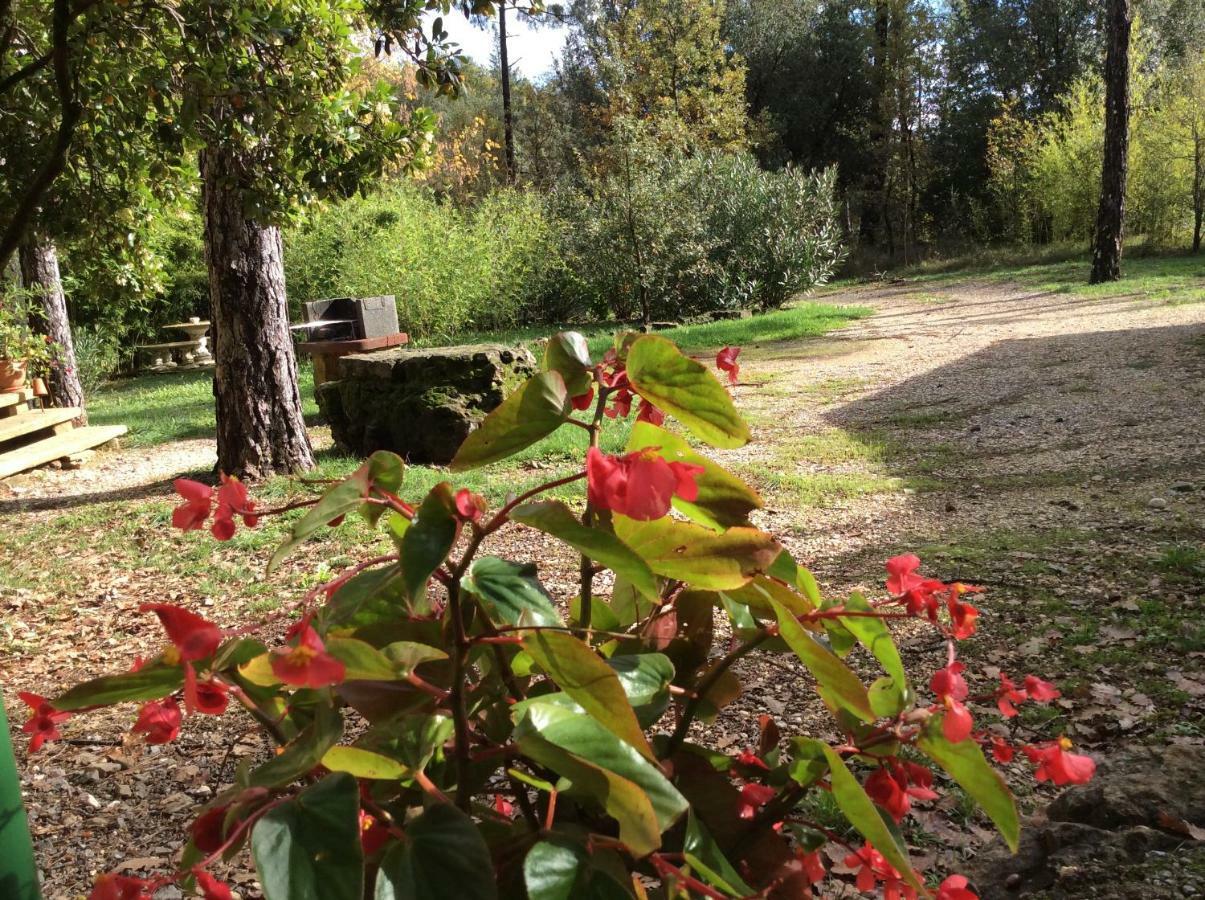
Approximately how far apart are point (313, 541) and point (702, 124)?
22.3 m

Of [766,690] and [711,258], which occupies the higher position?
[711,258]

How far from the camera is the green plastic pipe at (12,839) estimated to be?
0.97m

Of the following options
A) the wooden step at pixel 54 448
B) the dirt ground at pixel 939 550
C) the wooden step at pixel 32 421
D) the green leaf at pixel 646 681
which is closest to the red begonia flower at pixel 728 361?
the green leaf at pixel 646 681

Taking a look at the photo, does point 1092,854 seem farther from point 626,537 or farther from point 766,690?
point 766,690

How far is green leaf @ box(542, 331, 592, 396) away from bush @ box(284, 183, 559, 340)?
1266 centimetres

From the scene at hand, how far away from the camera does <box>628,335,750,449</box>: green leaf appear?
741 millimetres

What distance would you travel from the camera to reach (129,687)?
2.27ft

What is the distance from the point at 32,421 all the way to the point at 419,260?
7085mm

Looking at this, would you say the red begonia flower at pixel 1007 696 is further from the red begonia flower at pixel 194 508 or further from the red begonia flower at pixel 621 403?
the red begonia flower at pixel 194 508

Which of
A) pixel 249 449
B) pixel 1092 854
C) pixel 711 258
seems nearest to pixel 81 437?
pixel 249 449

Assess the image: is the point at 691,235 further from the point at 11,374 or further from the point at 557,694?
the point at 557,694

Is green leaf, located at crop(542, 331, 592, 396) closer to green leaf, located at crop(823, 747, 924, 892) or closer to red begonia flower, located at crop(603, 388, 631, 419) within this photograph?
red begonia flower, located at crop(603, 388, 631, 419)

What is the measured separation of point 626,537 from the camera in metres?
0.79

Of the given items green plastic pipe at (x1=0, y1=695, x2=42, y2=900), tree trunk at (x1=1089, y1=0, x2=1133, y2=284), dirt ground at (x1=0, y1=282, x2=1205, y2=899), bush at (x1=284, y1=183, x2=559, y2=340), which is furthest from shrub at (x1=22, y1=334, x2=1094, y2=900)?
tree trunk at (x1=1089, y1=0, x2=1133, y2=284)
